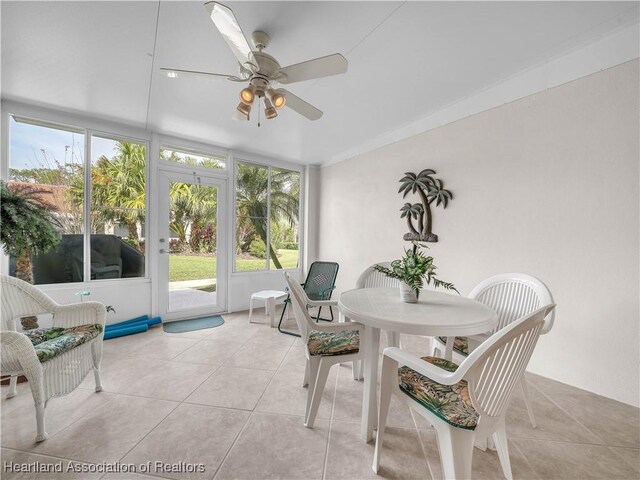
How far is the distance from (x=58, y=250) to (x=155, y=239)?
38.4 inches

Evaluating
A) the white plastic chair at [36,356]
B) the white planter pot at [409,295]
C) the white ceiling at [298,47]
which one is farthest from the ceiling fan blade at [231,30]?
the white plastic chair at [36,356]

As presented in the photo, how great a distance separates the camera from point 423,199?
122 inches

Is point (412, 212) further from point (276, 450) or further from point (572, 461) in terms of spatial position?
point (276, 450)

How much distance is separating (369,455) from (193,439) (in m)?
1.06

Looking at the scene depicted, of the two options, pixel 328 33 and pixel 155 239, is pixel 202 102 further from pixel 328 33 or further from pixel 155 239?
pixel 155 239

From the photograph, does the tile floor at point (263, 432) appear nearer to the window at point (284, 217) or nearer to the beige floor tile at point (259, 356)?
the beige floor tile at point (259, 356)

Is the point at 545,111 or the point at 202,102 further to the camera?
the point at 202,102

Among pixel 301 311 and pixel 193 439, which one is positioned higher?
pixel 301 311

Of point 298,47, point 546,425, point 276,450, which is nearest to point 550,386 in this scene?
point 546,425

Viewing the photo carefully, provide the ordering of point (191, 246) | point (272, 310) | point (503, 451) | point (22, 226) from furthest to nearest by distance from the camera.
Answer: point (191, 246)
point (272, 310)
point (22, 226)
point (503, 451)

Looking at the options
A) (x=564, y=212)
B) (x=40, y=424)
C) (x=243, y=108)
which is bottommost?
(x=40, y=424)

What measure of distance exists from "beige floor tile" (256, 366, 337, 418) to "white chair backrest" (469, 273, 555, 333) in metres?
1.33

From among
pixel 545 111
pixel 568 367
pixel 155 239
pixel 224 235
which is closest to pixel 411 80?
pixel 545 111

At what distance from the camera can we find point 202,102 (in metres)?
2.75
